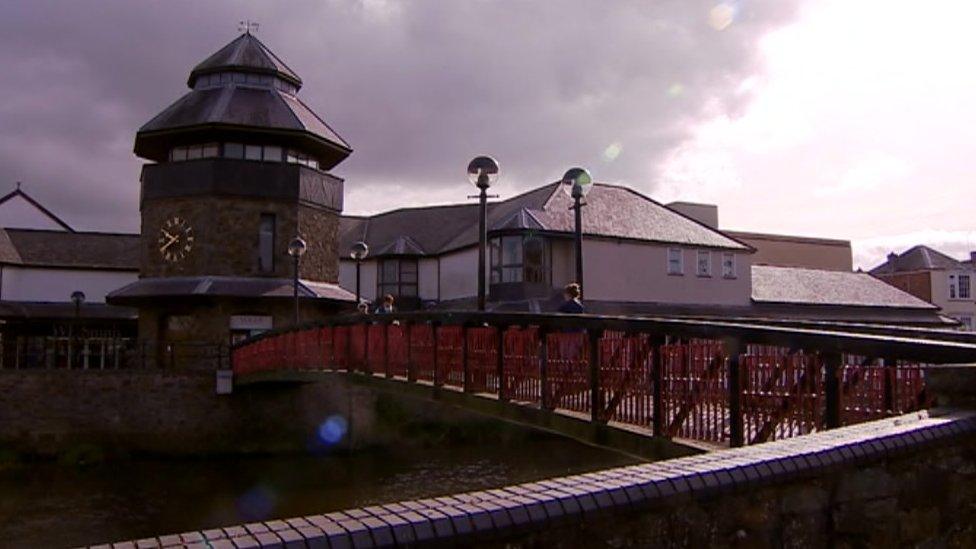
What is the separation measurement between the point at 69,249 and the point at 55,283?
2580 millimetres

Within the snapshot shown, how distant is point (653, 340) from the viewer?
8859 mm

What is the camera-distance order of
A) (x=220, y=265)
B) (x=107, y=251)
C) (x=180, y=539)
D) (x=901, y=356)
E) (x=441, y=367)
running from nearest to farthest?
(x=180, y=539) < (x=901, y=356) < (x=441, y=367) < (x=220, y=265) < (x=107, y=251)

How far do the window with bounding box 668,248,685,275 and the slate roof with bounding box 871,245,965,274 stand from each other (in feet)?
91.7

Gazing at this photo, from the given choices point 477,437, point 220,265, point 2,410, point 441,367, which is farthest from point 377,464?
point 441,367

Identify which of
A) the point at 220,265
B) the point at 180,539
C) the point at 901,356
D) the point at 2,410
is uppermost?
the point at 220,265

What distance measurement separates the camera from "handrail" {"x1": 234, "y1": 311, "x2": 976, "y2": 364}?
5.96m

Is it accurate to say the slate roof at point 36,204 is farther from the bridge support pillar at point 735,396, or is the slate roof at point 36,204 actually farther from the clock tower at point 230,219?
the bridge support pillar at point 735,396

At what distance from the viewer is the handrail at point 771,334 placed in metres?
5.96

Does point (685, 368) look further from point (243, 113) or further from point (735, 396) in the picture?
point (243, 113)

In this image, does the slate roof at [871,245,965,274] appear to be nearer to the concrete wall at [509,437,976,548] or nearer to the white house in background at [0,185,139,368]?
the white house in background at [0,185,139,368]

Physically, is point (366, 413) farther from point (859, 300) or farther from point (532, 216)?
point (859, 300)

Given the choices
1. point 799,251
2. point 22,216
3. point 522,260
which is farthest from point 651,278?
point 22,216

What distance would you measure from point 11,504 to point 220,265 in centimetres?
1115

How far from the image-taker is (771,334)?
A: 7203 mm
